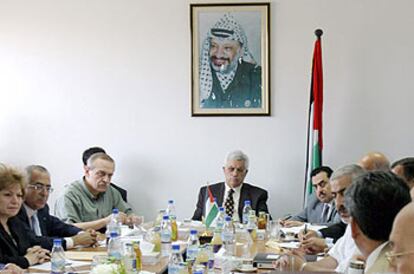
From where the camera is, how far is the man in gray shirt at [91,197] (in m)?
4.46

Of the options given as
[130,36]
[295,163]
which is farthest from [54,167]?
[295,163]

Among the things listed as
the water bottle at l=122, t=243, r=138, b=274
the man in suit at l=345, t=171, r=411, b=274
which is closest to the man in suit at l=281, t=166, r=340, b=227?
the water bottle at l=122, t=243, r=138, b=274

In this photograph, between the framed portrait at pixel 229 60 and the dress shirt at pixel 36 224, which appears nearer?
the dress shirt at pixel 36 224

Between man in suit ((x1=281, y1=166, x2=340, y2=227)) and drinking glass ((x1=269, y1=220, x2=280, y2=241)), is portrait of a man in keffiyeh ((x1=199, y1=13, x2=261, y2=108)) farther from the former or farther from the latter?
drinking glass ((x1=269, y1=220, x2=280, y2=241))

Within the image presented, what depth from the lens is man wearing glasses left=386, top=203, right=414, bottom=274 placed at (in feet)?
4.60

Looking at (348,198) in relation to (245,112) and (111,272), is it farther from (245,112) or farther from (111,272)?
(245,112)

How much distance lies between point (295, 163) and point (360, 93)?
84 cm

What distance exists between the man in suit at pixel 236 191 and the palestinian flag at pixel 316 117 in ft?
1.50

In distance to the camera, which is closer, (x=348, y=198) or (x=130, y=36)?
(x=348, y=198)

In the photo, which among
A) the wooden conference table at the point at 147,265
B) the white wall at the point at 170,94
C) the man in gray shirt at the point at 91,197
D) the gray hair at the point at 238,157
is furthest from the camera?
the white wall at the point at 170,94

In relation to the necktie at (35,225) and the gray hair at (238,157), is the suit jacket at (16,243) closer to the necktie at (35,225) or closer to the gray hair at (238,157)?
the necktie at (35,225)

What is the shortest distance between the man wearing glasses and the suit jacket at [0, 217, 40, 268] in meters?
2.00

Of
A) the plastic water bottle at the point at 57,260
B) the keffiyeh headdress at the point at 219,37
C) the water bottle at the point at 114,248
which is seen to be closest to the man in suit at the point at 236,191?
the keffiyeh headdress at the point at 219,37

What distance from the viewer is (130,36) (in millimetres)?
5426
